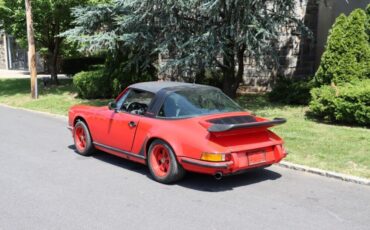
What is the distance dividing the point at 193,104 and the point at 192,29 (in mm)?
6926

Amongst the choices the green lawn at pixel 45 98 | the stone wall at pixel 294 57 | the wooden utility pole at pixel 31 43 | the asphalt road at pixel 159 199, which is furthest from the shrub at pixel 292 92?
the wooden utility pole at pixel 31 43

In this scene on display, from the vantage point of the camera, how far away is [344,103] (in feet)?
32.9

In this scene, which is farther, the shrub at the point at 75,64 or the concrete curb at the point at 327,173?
the shrub at the point at 75,64

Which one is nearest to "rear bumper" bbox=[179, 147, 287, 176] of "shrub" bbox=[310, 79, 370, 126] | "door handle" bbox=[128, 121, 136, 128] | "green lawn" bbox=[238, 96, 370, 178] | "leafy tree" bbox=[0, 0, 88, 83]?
"door handle" bbox=[128, 121, 136, 128]

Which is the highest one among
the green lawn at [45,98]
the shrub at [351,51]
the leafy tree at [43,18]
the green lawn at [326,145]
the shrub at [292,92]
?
the leafy tree at [43,18]

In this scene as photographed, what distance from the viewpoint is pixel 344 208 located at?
5.55 meters

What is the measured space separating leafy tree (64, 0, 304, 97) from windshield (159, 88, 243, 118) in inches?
194

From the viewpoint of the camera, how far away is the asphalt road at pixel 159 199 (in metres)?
5.08

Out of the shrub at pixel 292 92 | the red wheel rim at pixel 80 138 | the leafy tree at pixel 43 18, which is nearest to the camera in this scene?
the red wheel rim at pixel 80 138

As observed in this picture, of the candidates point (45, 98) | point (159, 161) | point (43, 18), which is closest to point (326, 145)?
point (159, 161)

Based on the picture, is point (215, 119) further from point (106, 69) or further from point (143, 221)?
point (106, 69)

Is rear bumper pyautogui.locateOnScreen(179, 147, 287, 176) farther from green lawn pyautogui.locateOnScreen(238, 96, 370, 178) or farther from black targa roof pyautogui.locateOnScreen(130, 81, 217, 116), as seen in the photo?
green lawn pyautogui.locateOnScreen(238, 96, 370, 178)

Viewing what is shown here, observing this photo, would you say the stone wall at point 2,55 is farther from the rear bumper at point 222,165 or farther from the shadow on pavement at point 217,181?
the rear bumper at point 222,165

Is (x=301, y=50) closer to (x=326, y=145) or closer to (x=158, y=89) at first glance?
(x=326, y=145)
